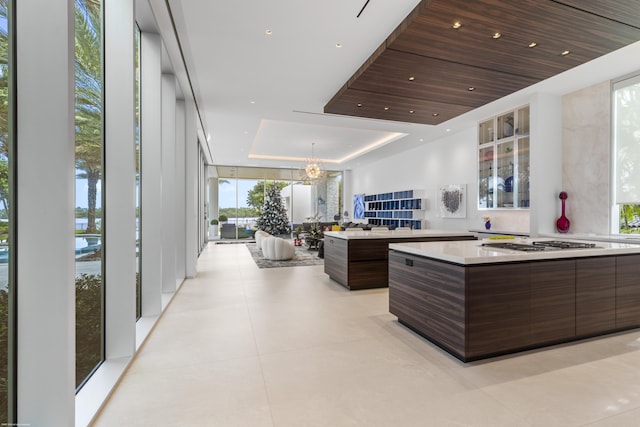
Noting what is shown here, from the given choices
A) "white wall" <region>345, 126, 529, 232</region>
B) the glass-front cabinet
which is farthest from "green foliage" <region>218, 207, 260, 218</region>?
the glass-front cabinet

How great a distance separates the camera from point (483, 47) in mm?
3541

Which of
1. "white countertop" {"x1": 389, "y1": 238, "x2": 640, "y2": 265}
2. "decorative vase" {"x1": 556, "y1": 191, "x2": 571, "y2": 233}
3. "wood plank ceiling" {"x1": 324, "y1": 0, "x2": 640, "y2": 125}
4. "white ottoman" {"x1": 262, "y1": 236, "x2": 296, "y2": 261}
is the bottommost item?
"white ottoman" {"x1": 262, "y1": 236, "x2": 296, "y2": 261}

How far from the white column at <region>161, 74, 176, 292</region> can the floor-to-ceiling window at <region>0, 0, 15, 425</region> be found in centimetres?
311

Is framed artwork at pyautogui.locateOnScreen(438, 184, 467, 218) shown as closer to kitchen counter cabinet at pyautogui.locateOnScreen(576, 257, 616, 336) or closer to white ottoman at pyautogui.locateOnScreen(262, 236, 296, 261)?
white ottoman at pyautogui.locateOnScreen(262, 236, 296, 261)

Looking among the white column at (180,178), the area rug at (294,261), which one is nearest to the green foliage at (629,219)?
the area rug at (294,261)

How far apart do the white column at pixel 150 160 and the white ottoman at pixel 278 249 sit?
432cm

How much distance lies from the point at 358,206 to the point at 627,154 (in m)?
9.83

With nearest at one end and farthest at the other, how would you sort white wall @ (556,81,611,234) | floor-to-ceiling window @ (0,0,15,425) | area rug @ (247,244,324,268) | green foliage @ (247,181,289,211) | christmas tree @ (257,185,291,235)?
floor-to-ceiling window @ (0,0,15,425) < white wall @ (556,81,611,234) < area rug @ (247,244,324,268) < christmas tree @ (257,185,291,235) < green foliage @ (247,181,289,211)

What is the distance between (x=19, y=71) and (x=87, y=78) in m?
0.91

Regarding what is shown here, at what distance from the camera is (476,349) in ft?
8.38

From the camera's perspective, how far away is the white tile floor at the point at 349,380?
1.90 m

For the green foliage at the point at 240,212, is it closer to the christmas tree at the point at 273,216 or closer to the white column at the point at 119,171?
the christmas tree at the point at 273,216

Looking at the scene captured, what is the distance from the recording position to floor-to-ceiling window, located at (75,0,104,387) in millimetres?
2223

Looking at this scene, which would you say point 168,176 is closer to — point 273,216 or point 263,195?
point 273,216
